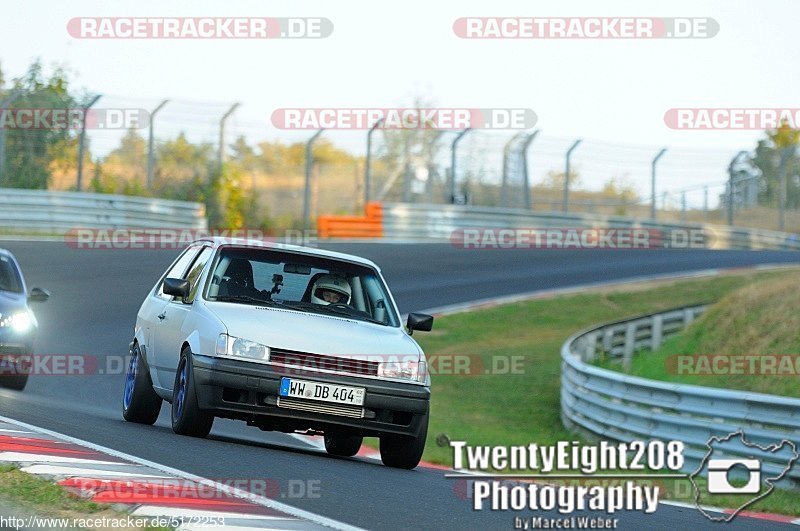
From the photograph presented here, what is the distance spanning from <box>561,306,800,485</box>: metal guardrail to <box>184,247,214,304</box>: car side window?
4.95 m

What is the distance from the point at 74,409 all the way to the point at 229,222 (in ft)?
72.5

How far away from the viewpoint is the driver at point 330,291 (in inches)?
387

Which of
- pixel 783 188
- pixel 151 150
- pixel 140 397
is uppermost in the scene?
pixel 151 150

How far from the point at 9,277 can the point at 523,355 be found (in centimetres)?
999

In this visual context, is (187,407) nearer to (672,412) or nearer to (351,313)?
(351,313)

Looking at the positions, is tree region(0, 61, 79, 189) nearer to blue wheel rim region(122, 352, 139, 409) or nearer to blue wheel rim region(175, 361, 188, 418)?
blue wheel rim region(122, 352, 139, 409)

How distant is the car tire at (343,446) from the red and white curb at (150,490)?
105 inches

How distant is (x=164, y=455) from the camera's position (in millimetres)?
8039

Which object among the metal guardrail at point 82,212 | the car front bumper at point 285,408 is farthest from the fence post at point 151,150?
the car front bumper at point 285,408

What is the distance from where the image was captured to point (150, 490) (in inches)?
260

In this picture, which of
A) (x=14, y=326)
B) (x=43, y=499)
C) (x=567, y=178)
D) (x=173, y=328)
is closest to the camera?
(x=43, y=499)

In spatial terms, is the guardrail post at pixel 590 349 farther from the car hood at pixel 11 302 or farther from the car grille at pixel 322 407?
the car grille at pixel 322 407

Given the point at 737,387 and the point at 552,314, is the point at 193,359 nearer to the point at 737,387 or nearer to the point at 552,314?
the point at 737,387

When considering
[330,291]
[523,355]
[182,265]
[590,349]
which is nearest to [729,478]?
[330,291]
